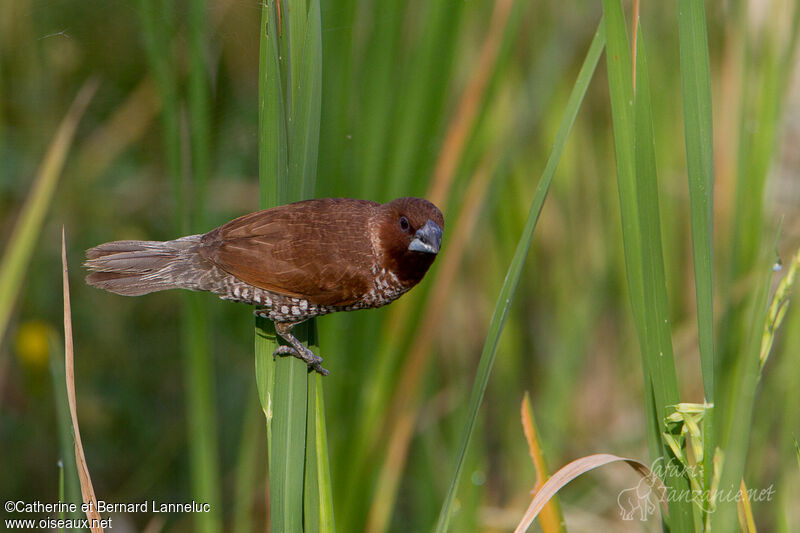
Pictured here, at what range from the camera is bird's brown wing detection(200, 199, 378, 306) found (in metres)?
1.77

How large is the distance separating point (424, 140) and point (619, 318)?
184 centimetres

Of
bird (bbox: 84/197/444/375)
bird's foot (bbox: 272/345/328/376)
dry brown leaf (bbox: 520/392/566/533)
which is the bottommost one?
dry brown leaf (bbox: 520/392/566/533)

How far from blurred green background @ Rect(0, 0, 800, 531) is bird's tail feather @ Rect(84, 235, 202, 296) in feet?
0.93

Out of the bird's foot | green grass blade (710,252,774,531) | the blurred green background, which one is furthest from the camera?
the blurred green background

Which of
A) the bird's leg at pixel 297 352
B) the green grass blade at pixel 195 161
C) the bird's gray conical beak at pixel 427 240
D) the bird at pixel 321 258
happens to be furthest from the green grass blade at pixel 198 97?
the bird's gray conical beak at pixel 427 240

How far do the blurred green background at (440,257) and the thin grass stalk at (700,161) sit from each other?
33.5 inches

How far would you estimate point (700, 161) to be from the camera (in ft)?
4.27

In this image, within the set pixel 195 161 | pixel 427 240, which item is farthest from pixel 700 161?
pixel 195 161

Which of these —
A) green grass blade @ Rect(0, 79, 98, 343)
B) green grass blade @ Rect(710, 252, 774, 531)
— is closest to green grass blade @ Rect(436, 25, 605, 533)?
green grass blade @ Rect(710, 252, 774, 531)

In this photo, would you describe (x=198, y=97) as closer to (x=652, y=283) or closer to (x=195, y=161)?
(x=195, y=161)

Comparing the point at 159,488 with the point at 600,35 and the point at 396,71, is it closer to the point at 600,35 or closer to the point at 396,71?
the point at 396,71

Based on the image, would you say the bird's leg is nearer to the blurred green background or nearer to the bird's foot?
the bird's foot

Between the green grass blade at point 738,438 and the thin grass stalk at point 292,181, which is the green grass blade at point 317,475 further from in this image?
the green grass blade at point 738,438

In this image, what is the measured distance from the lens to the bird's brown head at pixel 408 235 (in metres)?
1.74
